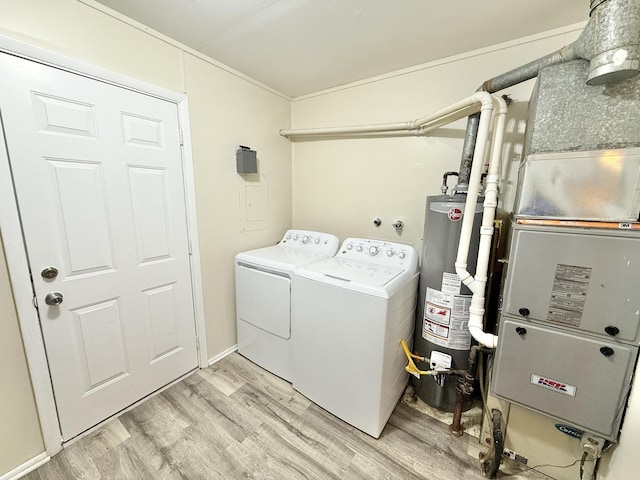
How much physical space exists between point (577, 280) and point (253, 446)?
6.05 feet

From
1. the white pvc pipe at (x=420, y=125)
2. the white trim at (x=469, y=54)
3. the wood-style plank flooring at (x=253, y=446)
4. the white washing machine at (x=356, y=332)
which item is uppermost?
the white trim at (x=469, y=54)

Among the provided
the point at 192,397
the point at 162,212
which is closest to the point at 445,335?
the point at 192,397

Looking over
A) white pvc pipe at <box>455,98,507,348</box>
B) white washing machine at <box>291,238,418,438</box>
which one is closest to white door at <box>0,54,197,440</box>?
white washing machine at <box>291,238,418,438</box>

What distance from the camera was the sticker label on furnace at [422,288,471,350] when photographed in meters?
1.58

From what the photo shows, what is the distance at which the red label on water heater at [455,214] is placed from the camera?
59.8 inches

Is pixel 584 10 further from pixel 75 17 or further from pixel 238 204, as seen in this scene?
pixel 75 17

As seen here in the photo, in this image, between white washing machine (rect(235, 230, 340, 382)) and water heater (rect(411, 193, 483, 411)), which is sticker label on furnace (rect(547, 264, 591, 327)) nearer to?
water heater (rect(411, 193, 483, 411))

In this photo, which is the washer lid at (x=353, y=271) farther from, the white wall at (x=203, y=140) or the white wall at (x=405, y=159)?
the white wall at (x=203, y=140)

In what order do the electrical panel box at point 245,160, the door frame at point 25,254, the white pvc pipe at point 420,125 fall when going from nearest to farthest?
the door frame at point 25,254 < the white pvc pipe at point 420,125 < the electrical panel box at point 245,160

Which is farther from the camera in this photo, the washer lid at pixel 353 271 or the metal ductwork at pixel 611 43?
the washer lid at pixel 353 271

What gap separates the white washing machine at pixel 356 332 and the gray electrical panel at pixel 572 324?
57 centimetres

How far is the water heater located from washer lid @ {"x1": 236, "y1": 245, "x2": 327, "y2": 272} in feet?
2.76

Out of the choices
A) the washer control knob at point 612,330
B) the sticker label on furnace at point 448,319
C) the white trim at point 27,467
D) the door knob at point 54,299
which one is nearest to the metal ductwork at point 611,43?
the washer control knob at point 612,330

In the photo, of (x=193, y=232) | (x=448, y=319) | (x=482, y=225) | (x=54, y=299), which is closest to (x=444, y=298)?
(x=448, y=319)
